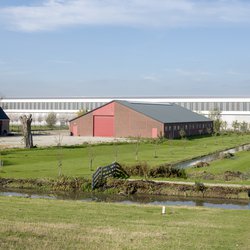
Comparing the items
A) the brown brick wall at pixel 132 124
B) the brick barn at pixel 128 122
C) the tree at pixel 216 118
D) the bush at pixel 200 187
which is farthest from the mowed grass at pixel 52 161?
the tree at pixel 216 118

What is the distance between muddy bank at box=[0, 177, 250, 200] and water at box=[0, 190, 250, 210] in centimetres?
74

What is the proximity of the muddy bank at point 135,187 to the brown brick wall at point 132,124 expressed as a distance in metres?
47.5

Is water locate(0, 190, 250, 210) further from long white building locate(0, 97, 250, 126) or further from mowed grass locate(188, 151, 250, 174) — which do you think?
long white building locate(0, 97, 250, 126)

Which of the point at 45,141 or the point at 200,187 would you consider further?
the point at 45,141

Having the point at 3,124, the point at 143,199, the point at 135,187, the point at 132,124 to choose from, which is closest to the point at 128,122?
the point at 132,124

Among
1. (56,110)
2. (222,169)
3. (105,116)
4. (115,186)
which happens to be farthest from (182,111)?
(115,186)

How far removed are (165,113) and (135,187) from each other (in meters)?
59.2

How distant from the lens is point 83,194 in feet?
86.3

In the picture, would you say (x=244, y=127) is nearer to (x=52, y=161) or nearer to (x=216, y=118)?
(x=216, y=118)

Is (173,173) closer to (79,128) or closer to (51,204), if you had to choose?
(51,204)

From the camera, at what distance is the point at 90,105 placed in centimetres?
13025

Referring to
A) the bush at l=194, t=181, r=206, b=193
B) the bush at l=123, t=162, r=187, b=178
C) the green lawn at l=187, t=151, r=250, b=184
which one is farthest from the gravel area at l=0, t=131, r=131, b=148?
the bush at l=194, t=181, r=206, b=193

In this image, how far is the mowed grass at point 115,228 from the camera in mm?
10523

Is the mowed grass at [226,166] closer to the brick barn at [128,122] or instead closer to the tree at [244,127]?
the brick barn at [128,122]
